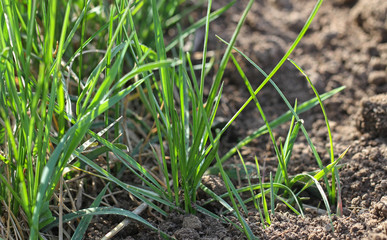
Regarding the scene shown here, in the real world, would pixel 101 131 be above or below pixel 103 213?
above

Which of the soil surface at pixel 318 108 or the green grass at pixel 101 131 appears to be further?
the soil surface at pixel 318 108

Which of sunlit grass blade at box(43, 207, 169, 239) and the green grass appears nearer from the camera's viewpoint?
the green grass

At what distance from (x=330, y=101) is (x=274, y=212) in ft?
2.48

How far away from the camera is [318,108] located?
6.48 feet

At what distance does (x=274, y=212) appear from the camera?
4.50 feet

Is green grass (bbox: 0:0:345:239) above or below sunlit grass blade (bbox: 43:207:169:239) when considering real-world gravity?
above

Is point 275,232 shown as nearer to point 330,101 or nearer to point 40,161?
point 40,161

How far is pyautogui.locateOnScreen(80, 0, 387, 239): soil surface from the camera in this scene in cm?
131

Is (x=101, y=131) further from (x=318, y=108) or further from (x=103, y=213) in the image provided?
(x=318, y=108)

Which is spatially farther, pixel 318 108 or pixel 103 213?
pixel 318 108

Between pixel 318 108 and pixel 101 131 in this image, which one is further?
pixel 318 108

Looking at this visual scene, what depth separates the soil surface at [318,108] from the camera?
1308 mm

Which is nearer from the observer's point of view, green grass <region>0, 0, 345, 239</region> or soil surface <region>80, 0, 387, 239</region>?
green grass <region>0, 0, 345, 239</region>

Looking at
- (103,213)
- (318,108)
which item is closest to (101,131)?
(103,213)
